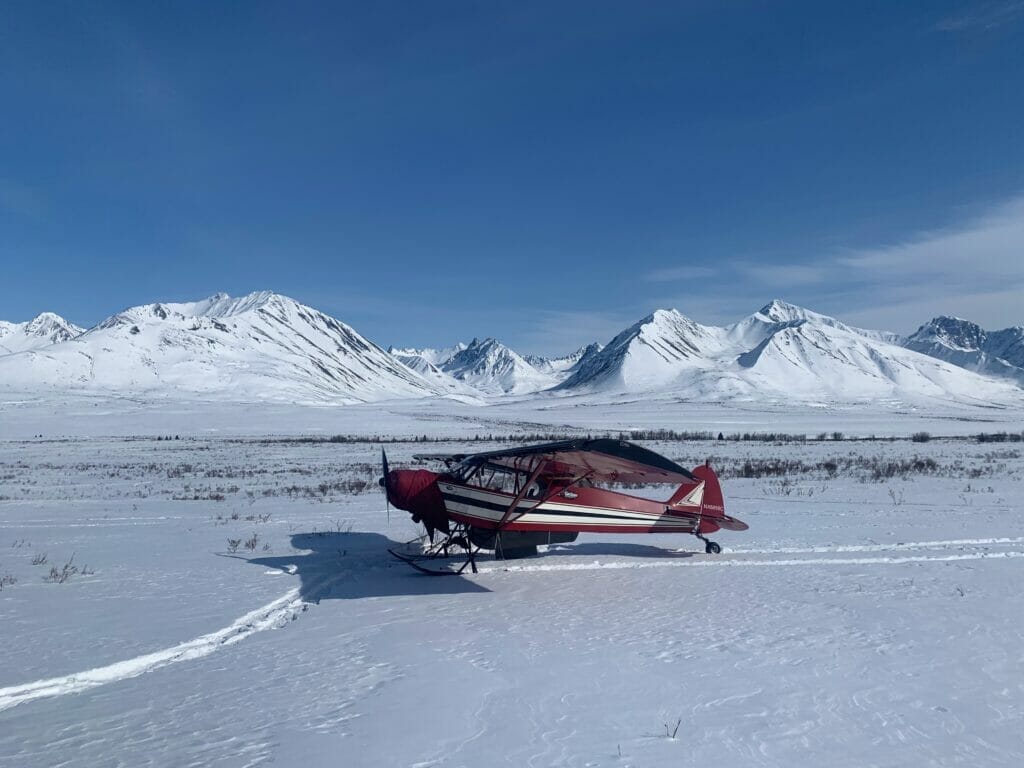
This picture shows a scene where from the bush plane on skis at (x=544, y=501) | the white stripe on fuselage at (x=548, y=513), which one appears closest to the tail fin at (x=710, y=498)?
the bush plane on skis at (x=544, y=501)

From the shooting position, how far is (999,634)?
295 inches

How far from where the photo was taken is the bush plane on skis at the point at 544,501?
11.4 m

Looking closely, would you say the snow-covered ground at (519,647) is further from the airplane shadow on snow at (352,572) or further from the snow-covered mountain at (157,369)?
the snow-covered mountain at (157,369)

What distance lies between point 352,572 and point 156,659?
4.61m

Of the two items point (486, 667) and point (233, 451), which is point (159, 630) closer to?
point (486, 667)

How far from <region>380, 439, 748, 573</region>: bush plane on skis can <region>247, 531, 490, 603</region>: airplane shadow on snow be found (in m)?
0.47

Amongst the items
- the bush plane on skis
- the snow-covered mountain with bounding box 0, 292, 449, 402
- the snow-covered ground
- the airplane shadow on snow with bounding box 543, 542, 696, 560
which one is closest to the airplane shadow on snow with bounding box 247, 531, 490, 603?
the snow-covered ground

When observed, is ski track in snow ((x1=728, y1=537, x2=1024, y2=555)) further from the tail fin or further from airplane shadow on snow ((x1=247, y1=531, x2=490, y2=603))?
airplane shadow on snow ((x1=247, y1=531, x2=490, y2=603))

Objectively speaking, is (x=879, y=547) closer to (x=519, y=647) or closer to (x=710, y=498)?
(x=710, y=498)

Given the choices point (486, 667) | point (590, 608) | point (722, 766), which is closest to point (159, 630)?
point (486, 667)

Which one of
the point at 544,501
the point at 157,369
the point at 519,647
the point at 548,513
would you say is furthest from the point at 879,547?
the point at 157,369

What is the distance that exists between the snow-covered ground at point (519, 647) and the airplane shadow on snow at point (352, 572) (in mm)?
71

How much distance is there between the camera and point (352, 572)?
11531mm

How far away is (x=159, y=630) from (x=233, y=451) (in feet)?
132
